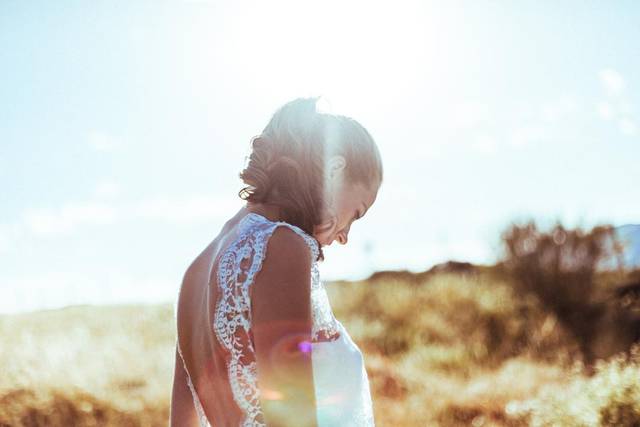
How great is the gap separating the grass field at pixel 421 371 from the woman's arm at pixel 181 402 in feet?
11.3

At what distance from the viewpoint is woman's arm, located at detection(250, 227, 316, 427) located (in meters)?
1.26

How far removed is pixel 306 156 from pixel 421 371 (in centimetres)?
685

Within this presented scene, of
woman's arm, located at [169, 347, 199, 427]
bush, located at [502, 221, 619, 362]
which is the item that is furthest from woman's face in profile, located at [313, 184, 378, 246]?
bush, located at [502, 221, 619, 362]

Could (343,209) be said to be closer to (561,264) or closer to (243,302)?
(243,302)

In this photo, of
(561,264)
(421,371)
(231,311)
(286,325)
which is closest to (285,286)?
(286,325)

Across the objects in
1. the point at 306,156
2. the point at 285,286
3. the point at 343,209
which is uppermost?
the point at 306,156

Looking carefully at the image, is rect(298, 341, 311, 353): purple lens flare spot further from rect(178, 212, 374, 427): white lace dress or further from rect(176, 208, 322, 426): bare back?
rect(178, 212, 374, 427): white lace dress

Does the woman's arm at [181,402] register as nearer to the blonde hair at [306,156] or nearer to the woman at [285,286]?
the woman at [285,286]

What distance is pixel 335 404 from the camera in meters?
1.53

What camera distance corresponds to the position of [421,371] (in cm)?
784

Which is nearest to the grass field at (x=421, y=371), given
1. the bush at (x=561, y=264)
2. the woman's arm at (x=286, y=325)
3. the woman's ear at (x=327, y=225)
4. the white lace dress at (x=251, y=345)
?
the bush at (x=561, y=264)

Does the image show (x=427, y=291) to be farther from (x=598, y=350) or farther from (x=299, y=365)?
(x=299, y=365)

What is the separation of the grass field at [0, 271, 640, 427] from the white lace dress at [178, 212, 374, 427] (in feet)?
11.2

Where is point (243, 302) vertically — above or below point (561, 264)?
above
